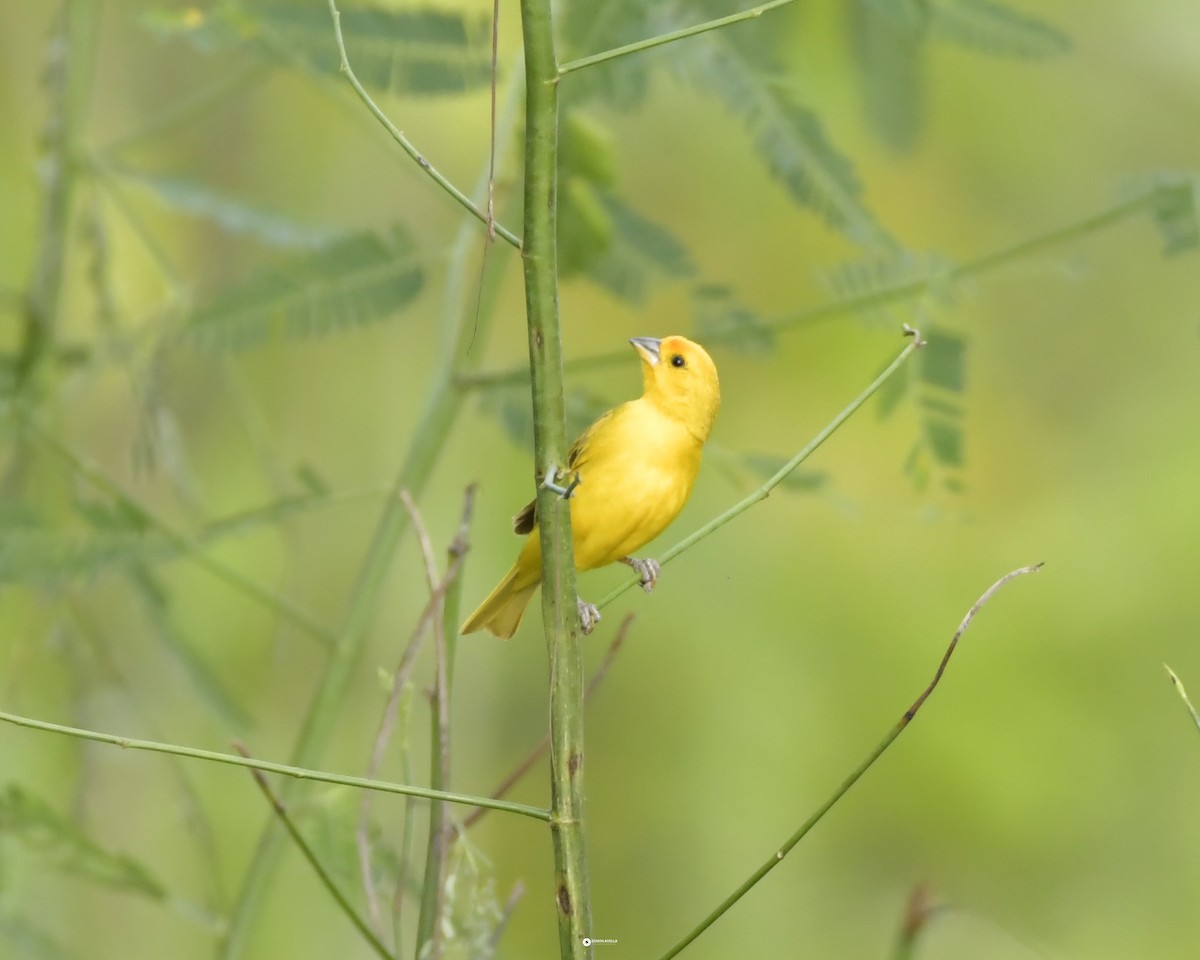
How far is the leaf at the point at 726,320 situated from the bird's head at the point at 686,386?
356 mm

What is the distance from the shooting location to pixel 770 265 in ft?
15.4

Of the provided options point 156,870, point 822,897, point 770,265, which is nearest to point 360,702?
point 156,870

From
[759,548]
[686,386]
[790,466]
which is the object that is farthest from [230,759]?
[759,548]

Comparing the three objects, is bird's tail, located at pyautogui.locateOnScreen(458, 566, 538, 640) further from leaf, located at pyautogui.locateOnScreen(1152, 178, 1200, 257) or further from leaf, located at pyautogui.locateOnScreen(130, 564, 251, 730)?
leaf, located at pyautogui.locateOnScreen(1152, 178, 1200, 257)

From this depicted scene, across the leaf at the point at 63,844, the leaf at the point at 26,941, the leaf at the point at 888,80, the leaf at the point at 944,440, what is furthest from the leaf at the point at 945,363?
the leaf at the point at 26,941

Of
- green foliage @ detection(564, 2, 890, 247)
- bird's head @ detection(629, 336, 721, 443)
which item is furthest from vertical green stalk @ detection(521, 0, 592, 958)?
green foliage @ detection(564, 2, 890, 247)

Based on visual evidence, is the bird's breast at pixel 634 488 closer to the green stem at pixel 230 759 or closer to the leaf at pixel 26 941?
the green stem at pixel 230 759

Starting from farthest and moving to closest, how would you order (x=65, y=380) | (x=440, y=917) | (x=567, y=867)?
(x=65, y=380), (x=440, y=917), (x=567, y=867)

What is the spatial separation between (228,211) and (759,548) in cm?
187

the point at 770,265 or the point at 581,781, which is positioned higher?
the point at 770,265

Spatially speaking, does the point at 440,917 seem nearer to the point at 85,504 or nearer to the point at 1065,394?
the point at 85,504

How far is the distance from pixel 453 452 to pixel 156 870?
1510 mm

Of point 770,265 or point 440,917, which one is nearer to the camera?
point 440,917

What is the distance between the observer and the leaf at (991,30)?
237 centimetres
